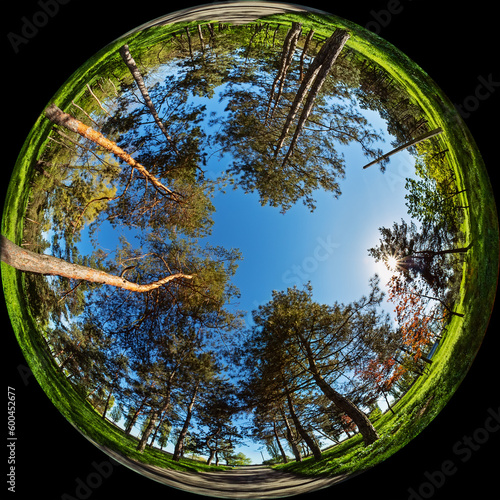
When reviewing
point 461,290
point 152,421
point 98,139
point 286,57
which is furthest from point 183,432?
point 286,57

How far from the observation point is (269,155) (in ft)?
14.2

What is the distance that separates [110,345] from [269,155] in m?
2.87

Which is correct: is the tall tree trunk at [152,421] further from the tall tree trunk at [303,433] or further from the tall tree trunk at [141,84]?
the tall tree trunk at [141,84]

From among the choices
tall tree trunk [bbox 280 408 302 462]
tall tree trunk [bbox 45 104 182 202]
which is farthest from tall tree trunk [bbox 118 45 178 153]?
tall tree trunk [bbox 280 408 302 462]

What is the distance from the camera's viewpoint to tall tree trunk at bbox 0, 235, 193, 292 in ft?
13.9

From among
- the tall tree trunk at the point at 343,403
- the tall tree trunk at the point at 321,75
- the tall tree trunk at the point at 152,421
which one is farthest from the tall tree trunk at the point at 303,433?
the tall tree trunk at the point at 321,75

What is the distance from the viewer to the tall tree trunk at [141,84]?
174 inches

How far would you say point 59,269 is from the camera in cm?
473

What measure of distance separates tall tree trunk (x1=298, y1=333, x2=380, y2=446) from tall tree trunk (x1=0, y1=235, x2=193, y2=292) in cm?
159

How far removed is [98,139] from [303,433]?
14.0 feet

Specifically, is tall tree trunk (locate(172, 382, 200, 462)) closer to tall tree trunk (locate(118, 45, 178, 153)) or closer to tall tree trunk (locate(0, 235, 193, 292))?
tall tree trunk (locate(0, 235, 193, 292))

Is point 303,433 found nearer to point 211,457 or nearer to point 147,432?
point 211,457

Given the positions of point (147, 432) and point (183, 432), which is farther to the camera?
point (147, 432)

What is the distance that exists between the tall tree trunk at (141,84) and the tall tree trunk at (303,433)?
3.08 metres
